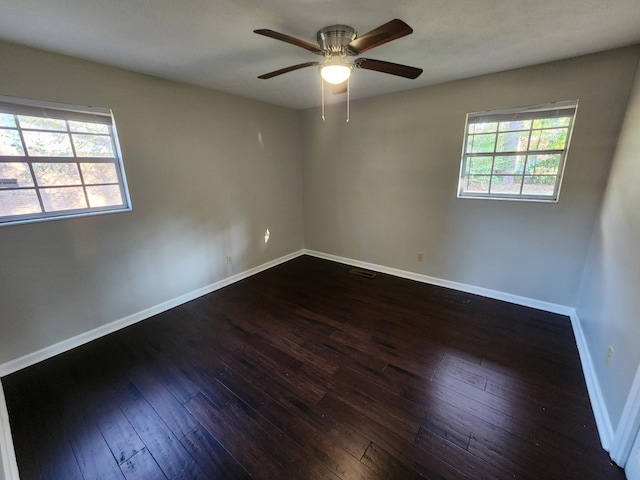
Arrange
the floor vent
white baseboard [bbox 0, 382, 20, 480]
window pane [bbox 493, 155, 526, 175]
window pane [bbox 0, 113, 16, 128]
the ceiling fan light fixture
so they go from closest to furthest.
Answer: white baseboard [bbox 0, 382, 20, 480]
the ceiling fan light fixture
window pane [bbox 0, 113, 16, 128]
window pane [bbox 493, 155, 526, 175]
the floor vent

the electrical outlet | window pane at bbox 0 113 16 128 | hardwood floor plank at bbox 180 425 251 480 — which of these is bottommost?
hardwood floor plank at bbox 180 425 251 480

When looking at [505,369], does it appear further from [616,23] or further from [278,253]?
[278,253]

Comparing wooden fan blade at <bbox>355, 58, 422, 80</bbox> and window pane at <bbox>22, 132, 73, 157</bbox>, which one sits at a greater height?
wooden fan blade at <bbox>355, 58, 422, 80</bbox>

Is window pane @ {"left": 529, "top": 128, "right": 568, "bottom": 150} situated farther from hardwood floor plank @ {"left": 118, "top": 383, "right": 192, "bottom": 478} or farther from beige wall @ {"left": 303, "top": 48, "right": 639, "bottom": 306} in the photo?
hardwood floor plank @ {"left": 118, "top": 383, "right": 192, "bottom": 478}

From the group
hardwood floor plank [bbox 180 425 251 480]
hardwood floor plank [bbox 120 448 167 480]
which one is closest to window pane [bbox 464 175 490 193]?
hardwood floor plank [bbox 180 425 251 480]

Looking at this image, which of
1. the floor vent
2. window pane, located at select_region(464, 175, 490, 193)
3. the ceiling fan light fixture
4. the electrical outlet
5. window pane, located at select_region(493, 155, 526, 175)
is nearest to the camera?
the electrical outlet

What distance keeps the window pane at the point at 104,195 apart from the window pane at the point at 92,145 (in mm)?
293

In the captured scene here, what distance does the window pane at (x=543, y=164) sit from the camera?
257 cm

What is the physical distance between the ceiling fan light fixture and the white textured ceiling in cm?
22

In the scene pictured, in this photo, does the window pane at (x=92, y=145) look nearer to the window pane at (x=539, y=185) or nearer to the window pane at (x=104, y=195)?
the window pane at (x=104, y=195)

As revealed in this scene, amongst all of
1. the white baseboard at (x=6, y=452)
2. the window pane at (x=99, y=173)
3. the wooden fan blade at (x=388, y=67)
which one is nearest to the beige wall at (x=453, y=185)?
the wooden fan blade at (x=388, y=67)

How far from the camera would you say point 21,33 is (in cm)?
174

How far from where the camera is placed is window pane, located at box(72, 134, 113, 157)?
2.27m

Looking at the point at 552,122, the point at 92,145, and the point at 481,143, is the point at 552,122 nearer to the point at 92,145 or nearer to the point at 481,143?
the point at 481,143
